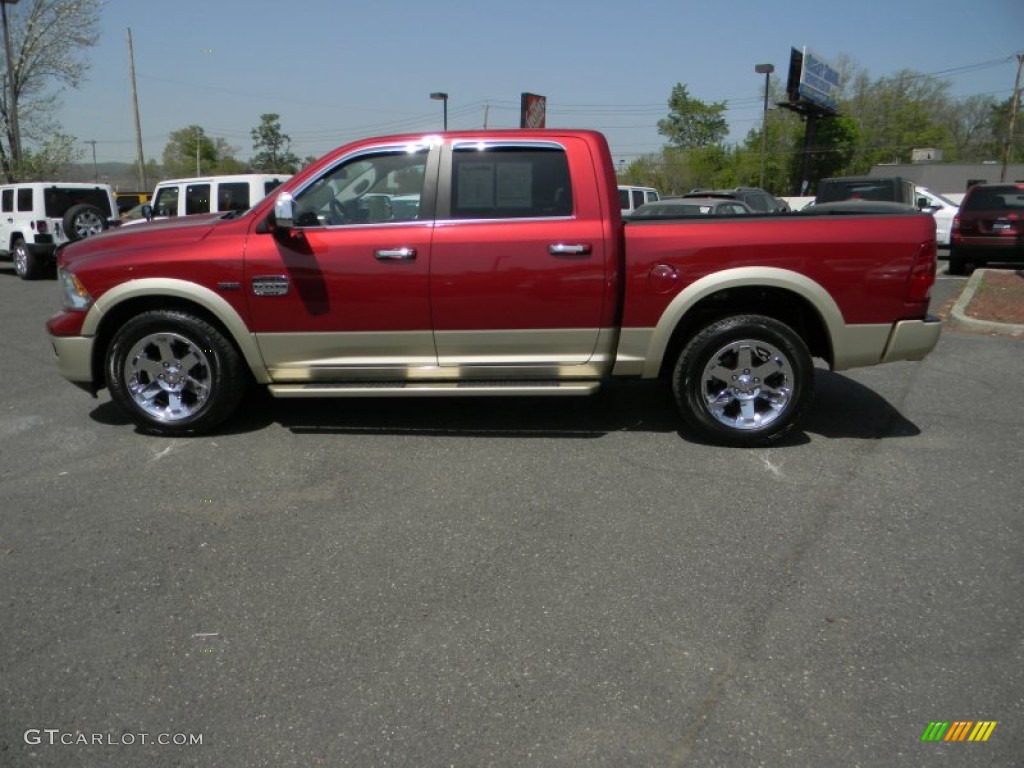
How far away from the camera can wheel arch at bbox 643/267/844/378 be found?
15.6 ft

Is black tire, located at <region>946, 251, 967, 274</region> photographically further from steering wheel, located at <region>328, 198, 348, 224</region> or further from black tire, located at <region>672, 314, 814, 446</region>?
steering wheel, located at <region>328, 198, 348, 224</region>

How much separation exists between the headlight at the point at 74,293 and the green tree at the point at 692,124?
7834cm

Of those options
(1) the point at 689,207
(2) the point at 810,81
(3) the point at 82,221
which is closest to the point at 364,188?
(1) the point at 689,207

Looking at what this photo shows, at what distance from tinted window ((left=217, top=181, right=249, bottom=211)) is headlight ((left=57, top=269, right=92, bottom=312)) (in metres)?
9.44

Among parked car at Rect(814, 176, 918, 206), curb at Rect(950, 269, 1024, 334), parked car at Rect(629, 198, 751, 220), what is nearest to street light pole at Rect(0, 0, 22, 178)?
parked car at Rect(629, 198, 751, 220)

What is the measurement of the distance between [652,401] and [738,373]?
1.20 metres

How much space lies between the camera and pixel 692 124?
8031 cm

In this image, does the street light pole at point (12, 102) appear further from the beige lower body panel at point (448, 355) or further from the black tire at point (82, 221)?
the beige lower body panel at point (448, 355)

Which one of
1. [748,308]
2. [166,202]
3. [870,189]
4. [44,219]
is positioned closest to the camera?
[748,308]

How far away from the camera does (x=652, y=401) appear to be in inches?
241

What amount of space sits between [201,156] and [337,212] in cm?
9761

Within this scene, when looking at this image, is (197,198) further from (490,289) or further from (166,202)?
(490,289)

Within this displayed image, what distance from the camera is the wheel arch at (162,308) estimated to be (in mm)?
4945

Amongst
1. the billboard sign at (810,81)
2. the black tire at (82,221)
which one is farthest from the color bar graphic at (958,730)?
the billboard sign at (810,81)
